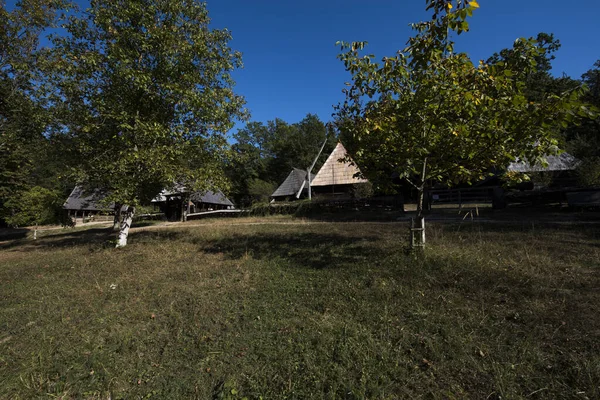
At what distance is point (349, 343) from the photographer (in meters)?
3.62

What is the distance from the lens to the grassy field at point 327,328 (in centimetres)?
301

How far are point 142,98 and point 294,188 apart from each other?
92.5ft

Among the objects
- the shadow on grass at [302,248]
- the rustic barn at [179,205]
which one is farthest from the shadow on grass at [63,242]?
the rustic barn at [179,205]

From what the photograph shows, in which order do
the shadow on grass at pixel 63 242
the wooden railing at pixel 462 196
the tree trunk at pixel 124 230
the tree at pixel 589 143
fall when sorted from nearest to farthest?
the tree trunk at pixel 124 230, the shadow on grass at pixel 63 242, the tree at pixel 589 143, the wooden railing at pixel 462 196

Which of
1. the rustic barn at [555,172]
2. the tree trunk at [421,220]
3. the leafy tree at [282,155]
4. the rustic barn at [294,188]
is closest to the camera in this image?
the tree trunk at [421,220]

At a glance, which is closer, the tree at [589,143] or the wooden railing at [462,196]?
the tree at [589,143]

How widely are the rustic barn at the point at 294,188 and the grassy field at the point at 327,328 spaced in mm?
29998

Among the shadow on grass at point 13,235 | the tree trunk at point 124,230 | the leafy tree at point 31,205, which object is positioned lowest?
the shadow on grass at point 13,235

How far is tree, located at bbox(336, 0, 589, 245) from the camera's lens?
4164 millimetres

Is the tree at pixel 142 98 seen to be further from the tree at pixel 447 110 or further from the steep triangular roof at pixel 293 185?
the steep triangular roof at pixel 293 185

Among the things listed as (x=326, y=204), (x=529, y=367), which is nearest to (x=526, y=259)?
(x=529, y=367)

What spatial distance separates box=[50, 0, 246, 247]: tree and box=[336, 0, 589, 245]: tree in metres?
5.81

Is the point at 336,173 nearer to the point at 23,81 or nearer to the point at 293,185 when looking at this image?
the point at 293,185

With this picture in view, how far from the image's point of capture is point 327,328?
3.99m
